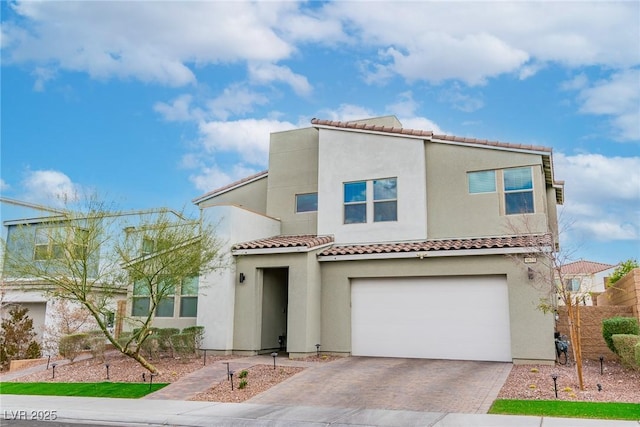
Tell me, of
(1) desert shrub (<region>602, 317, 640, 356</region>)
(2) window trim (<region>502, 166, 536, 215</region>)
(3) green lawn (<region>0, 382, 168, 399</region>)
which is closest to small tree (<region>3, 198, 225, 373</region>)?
(3) green lawn (<region>0, 382, 168, 399</region>)

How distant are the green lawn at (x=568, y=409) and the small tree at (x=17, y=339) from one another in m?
16.7

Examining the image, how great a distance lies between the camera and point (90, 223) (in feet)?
45.8

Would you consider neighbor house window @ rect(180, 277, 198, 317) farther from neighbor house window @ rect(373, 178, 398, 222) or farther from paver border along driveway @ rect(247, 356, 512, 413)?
neighbor house window @ rect(373, 178, 398, 222)

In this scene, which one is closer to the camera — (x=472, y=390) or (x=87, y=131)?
(x=472, y=390)

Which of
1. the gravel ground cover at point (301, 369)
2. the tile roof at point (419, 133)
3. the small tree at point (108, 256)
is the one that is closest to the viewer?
the gravel ground cover at point (301, 369)

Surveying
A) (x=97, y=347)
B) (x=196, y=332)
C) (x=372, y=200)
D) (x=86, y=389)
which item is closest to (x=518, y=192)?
(x=372, y=200)

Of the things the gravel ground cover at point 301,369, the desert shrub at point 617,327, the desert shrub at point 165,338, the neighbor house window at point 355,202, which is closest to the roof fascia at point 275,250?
the neighbor house window at point 355,202

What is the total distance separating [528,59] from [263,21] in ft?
27.8

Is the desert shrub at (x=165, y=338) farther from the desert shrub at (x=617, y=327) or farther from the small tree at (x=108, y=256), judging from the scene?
the desert shrub at (x=617, y=327)

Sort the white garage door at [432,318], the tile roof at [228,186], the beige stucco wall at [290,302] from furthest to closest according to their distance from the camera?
the tile roof at [228,186]
the beige stucco wall at [290,302]
the white garage door at [432,318]

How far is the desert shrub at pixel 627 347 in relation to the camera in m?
12.8

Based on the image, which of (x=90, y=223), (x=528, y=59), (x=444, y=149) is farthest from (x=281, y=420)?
(x=528, y=59)

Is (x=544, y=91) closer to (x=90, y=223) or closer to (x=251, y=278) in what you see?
(x=251, y=278)

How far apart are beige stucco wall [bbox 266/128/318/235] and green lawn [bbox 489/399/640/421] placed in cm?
1134
